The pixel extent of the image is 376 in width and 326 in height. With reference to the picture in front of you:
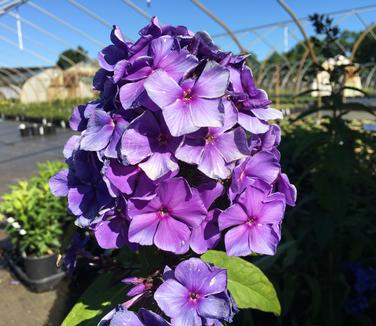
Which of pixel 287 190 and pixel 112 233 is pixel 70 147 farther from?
pixel 287 190

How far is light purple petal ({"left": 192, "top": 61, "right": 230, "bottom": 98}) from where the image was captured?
76 centimetres

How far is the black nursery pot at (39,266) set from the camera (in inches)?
127

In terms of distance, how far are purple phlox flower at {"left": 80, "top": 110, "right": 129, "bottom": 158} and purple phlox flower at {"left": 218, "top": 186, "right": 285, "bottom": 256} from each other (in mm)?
244

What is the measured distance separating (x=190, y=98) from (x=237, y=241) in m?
0.29

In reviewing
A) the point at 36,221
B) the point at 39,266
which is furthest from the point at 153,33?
the point at 39,266

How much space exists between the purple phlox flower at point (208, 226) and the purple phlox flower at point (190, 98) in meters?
0.14

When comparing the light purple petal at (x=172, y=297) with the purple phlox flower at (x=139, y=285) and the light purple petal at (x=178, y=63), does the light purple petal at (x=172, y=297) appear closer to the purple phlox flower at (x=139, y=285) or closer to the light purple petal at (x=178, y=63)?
the purple phlox flower at (x=139, y=285)

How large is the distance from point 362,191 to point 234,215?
297 centimetres

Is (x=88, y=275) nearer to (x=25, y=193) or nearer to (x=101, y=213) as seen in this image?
(x=25, y=193)

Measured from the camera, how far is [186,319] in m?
0.76

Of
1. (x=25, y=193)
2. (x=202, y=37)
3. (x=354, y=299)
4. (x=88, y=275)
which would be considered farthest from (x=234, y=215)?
(x=25, y=193)

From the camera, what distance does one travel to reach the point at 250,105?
2.82ft

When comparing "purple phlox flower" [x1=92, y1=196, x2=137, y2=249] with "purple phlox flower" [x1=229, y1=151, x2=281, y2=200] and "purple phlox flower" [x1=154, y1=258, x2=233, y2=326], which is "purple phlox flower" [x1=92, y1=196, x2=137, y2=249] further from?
"purple phlox flower" [x1=229, y1=151, x2=281, y2=200]

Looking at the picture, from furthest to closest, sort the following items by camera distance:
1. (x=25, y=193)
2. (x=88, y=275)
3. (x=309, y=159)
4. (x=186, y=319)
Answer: (x=309, y=159) → (x=25, y=193) → (x=88, y=275) → (x=186, y=319)
